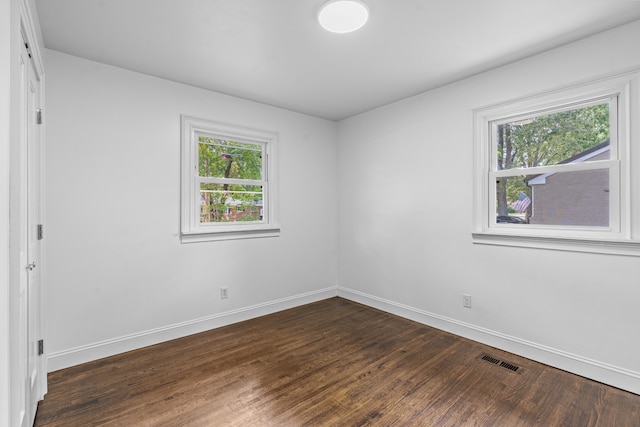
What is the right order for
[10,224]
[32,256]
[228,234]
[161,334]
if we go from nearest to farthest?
[10,224], [32,256], [161,334], [228,234]

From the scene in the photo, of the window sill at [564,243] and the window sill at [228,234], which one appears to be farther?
the window sill at [228,234]

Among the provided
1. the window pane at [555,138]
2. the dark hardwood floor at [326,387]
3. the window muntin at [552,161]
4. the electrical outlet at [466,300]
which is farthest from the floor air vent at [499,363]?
the window pane at [555,138]

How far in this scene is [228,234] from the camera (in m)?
3.55

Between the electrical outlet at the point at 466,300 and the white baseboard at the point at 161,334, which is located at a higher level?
the electrical outlet at the point at 466,300

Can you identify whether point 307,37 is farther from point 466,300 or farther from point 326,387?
point 466,300

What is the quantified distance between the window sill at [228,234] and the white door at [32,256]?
122 centimetres

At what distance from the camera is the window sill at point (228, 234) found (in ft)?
10.7

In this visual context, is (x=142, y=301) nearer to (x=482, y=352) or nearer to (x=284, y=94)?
(x=284, y=94)

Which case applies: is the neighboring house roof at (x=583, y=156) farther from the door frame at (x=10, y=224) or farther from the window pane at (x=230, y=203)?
the door frame at (x=10, y=224)

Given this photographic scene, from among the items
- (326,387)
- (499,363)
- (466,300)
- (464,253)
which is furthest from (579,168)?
(326,387)

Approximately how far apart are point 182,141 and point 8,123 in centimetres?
203

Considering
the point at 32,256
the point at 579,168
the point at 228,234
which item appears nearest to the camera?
the point at 32,256

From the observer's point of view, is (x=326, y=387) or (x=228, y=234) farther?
(x=228, y=234)

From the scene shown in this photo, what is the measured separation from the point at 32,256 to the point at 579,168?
399 centimetres
